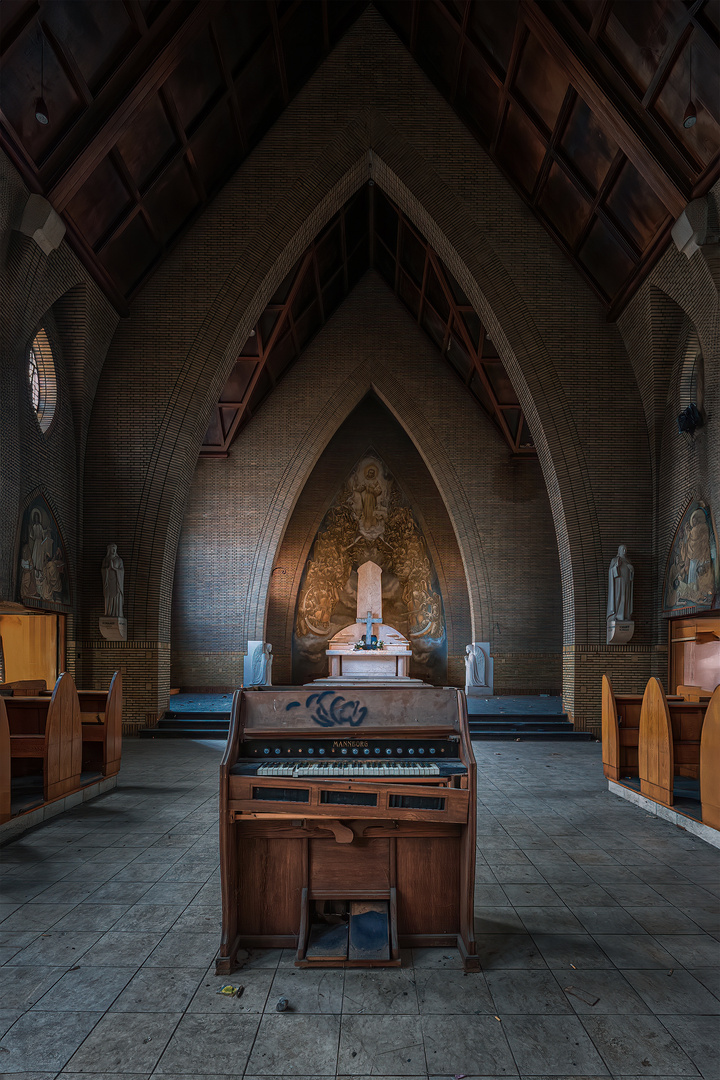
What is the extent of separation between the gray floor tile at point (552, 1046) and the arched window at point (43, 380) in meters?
11.0

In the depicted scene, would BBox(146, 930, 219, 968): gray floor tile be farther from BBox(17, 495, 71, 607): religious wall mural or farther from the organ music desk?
BBox(17, 495, 71, 607): religious wall mural

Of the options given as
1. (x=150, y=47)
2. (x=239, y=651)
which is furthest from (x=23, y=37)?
(x=239, y=651)

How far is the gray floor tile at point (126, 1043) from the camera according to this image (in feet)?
9.37

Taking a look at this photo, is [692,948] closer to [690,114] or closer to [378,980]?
[378,980]

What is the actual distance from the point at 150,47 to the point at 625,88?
6296mm

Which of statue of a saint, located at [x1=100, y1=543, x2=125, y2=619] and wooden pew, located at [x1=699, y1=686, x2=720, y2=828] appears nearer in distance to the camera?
wooden pew, located at [x1=699, y1=686, x2=720, y2=828]

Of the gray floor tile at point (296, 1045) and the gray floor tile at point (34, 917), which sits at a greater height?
the gray floor tile at point (296, 1045)

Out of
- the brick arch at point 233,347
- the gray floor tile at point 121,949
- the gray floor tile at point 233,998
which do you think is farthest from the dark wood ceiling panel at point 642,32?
the gray floor tile at point 121,949

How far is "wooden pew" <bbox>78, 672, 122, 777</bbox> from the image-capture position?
8.26 meters

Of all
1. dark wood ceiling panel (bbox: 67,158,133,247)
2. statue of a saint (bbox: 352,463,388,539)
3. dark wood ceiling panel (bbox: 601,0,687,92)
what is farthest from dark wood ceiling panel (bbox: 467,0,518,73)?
statue of a saint (bbox: 352,463,388,539)

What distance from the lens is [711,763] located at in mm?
5941

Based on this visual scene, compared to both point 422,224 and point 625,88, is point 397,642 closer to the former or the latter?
point 422,224

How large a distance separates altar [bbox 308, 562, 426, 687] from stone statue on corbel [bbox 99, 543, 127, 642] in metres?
5.17

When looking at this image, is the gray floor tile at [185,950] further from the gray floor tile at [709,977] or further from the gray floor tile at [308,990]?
the gray floor tile at [709,977]
